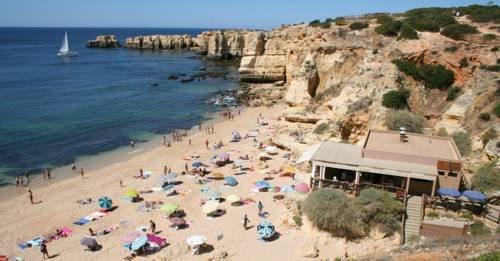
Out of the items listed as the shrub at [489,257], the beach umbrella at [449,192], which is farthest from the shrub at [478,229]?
the shrub at [489,257]

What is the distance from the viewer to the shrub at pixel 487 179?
17.2 metres

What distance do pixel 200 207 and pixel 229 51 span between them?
7199 cm

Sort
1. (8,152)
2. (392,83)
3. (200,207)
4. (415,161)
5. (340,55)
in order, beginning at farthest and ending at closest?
(340,55), (8,152), (392,83), (200,207), (415,161)

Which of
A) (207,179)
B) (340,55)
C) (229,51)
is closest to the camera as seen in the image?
(207,179)

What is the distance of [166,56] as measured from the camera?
102062mm

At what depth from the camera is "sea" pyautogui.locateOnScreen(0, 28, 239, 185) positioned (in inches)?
1271

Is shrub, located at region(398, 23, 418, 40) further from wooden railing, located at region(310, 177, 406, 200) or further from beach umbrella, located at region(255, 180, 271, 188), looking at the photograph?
wooden railing, located at region(310, 177, 406, 200)

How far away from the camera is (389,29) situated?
34.2 m

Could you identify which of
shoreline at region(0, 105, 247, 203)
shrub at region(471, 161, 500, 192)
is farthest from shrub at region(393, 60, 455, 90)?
shoreline at region(0, 105, 247, 203)

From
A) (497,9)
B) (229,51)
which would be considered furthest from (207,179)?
(229,51)

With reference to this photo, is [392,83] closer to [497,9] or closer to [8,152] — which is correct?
[497,9]

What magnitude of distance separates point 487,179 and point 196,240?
41.2 ft

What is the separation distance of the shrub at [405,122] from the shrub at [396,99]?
1.34 m

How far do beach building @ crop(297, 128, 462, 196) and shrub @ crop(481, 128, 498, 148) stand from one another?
1566mm
